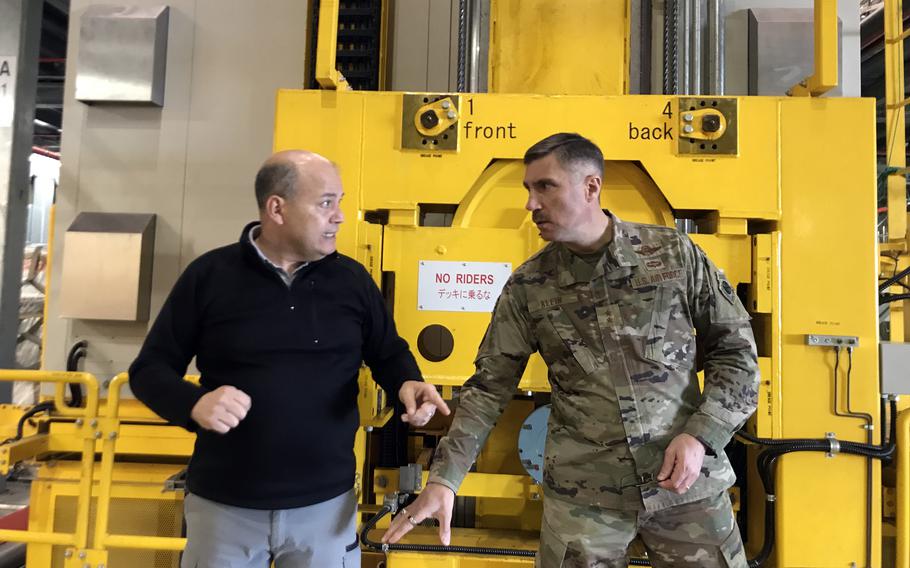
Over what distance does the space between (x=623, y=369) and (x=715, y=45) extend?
257 centimetres

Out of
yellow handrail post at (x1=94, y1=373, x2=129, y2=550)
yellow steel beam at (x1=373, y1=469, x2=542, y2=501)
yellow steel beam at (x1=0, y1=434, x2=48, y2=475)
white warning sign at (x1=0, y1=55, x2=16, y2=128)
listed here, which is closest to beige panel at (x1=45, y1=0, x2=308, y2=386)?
yellow steel beam at (x1=0, y1=434, x2=48, y2=475)

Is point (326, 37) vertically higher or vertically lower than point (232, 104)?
lower

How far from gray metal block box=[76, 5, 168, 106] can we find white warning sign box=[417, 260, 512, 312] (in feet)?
8.24

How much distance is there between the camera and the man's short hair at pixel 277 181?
1.64 meters

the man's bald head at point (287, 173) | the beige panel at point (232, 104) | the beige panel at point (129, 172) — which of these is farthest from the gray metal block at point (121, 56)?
the man's bald head at point (287, 173)

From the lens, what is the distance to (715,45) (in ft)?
10.8

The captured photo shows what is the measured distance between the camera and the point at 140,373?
1555 millimetres

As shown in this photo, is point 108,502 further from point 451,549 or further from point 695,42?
point 695,42

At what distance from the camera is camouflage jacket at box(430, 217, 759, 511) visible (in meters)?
1.54

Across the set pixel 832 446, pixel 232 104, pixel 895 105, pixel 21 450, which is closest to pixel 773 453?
pixel 832 446

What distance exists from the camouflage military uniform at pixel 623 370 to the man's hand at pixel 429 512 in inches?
1.3

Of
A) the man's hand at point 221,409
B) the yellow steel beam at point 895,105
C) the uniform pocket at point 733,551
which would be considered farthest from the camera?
the yellow steel beam at point 895,105

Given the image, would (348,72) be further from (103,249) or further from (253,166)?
(103,249)

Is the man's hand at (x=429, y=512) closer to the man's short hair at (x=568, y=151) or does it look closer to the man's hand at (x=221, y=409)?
the man's hand at (x=221, y=409)
